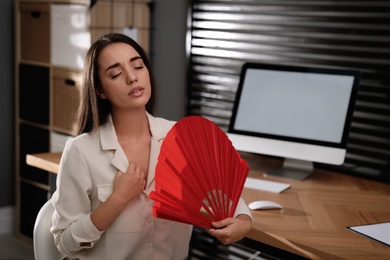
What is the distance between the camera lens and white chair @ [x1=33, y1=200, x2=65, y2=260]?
185 cm

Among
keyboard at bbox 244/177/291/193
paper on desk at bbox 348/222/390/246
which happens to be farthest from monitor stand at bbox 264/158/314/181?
paper on desk at bbox 348/222/390/246

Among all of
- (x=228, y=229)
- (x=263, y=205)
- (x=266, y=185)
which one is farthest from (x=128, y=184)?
(x=266, y=185)

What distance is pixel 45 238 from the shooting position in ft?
6.08

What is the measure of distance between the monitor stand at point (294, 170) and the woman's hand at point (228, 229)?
0.96 meters

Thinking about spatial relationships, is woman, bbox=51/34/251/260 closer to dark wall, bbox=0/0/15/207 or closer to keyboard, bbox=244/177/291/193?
keyboard, bbox=244/177/291/193

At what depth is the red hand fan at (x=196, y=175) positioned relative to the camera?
5.27 ft

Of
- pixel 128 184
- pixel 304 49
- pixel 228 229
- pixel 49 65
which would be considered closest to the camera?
pixel 228 229

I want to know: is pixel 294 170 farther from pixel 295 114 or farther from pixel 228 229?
pixel 228 229

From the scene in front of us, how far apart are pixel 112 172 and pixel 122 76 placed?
0.90 ft

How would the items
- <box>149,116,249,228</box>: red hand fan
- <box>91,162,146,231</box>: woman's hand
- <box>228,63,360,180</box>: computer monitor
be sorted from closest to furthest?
1. <box>149,116,249,228</box>: red hand fan
2. <box>91,162,146,231</box>: woman's hand
3. <box>228,63,360,180</box>: computer monitor

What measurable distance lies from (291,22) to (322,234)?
1427 mm

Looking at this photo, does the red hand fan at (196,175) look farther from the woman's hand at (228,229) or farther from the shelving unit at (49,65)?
the shelving unit at (49,65)

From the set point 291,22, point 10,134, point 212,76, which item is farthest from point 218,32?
point 10,134

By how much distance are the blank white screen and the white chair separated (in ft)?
3.79
